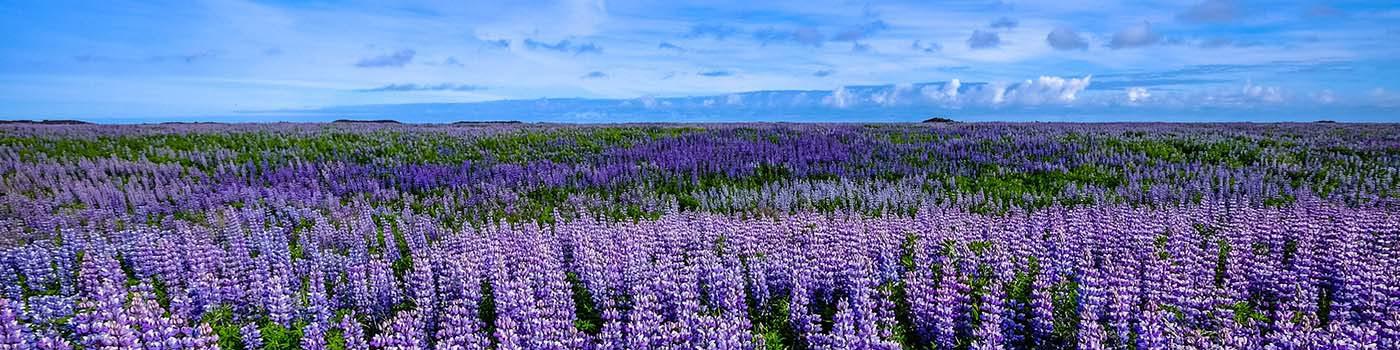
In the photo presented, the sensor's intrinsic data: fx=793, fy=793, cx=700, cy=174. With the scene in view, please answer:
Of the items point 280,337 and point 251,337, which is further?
point 280,337

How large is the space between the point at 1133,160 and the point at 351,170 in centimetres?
1868

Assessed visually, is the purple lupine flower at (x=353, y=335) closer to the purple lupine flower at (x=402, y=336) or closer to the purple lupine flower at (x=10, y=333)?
the purple lupine flower at (x=402, y=336)

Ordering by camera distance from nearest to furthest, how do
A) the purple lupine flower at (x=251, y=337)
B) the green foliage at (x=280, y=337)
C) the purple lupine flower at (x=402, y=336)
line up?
the purple lupine flower at (x=402, y=336) < the purple lupine flower at (x=251, y=337) < the green foliage at (x=280, y=337)

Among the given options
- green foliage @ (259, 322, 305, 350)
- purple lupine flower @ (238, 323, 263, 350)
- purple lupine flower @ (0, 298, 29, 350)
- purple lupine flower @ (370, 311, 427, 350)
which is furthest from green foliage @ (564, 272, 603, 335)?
purple lupine flower @ (0, 298, 29, 350)

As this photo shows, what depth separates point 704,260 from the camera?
7.09 metres

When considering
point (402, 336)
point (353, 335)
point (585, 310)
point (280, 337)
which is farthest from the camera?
point (585, 310)

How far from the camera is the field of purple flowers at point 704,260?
228 inches

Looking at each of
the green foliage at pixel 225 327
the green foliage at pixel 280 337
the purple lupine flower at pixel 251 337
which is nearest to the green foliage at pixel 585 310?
the green foliage at pixel 280 337

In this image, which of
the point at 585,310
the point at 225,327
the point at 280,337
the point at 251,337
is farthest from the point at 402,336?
the point at 225,327

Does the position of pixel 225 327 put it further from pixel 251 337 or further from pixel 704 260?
pixel 704 260

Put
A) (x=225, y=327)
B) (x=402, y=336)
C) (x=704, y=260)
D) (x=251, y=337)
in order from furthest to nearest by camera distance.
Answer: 1. (x=704, y=260)
2. (x=225, y=327)
3. (x=251, y=337)
4. (x=402, y=336)

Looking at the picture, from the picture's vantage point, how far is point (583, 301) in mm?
7527

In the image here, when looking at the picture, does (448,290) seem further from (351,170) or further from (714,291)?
(351,170)

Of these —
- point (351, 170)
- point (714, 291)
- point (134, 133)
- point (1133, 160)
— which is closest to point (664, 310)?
point (714, 291)
